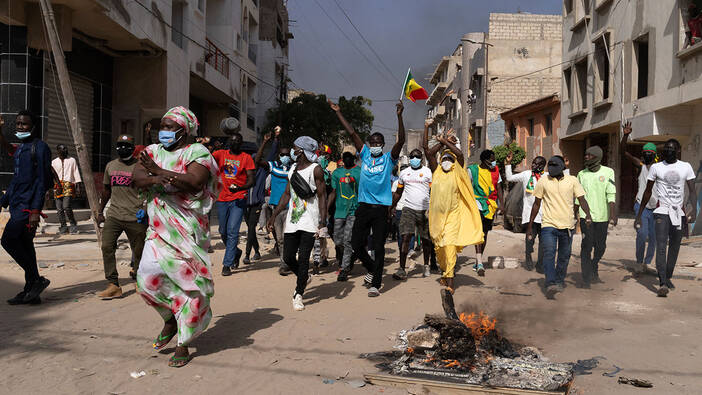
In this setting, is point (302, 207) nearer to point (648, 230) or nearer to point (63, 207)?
point (648, 230)

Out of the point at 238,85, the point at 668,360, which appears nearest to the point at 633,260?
the point at 668,360

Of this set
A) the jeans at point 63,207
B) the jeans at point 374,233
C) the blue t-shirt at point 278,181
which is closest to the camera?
the jeans at point 374,233

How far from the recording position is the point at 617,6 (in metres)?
19.5

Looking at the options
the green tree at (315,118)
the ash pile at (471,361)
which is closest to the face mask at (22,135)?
the ash pile at (471,361)

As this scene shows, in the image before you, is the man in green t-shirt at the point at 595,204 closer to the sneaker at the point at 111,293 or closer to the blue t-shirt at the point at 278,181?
the blue t-shirt at the point at 278,181

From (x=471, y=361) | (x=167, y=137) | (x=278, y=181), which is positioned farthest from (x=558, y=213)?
(x=167, y=137)

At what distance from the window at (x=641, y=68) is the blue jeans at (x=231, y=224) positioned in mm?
14389

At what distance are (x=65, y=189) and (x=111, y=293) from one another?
6.55 meters

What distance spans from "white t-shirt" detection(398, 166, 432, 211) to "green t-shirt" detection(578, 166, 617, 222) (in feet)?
7.17

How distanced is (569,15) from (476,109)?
18.8 metres

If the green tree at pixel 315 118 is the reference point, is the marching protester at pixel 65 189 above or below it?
below

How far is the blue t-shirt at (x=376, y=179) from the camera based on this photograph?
7555mm

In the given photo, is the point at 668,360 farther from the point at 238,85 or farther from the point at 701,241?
the point at 238,85

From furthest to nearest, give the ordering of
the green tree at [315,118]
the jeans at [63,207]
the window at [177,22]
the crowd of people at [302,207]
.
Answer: the green tree at [315,118] < the window at [177,22] < the jeans at [63,207] < the crowd of people at [302,207]
